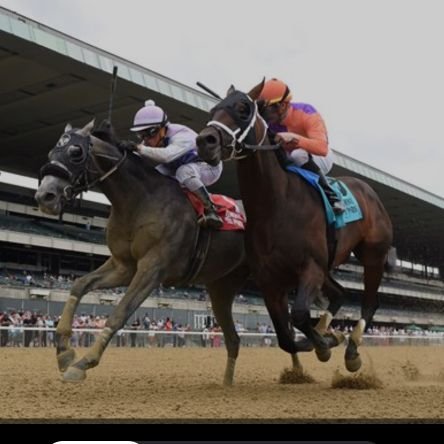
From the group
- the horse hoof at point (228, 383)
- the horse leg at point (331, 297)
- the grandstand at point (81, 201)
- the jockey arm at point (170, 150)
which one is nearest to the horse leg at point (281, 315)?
the horse leg at point (331, 297)

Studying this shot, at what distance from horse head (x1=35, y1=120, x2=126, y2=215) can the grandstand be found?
469 cm

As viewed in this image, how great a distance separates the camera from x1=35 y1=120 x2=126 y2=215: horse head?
4.27m

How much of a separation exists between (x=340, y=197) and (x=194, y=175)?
3.10 ft

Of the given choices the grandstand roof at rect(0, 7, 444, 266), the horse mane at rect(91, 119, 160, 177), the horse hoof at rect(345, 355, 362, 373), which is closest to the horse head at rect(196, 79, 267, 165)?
the horse mane at rect(91, 119, 160, 177)

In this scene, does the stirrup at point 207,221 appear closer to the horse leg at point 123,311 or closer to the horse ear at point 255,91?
the horse leg at point 123,311

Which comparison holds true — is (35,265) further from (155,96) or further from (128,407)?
(128,407)

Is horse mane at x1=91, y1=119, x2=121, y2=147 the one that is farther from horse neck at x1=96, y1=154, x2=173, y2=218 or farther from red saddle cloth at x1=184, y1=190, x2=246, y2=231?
red saddle cloth at x1=184, y1=190, x2=246, y2=231

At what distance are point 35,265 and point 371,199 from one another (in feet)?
54.9

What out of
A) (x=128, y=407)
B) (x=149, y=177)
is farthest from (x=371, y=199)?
(x=128, y=407)

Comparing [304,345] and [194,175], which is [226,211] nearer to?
[194,175]

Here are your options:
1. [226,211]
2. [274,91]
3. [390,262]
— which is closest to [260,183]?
[274,91]

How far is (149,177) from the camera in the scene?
15.3 feet

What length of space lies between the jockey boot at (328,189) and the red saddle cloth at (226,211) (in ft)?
2.03

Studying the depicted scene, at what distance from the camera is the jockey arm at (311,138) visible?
14.3 feet
